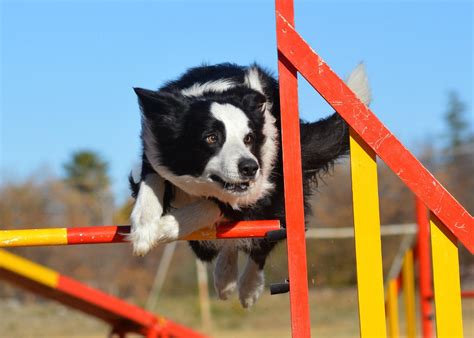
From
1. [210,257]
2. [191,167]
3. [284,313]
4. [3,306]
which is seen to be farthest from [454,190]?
[191,167]

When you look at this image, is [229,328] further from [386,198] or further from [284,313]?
[386,198]

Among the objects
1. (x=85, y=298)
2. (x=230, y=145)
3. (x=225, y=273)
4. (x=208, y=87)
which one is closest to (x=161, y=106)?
(x=208, y=87)

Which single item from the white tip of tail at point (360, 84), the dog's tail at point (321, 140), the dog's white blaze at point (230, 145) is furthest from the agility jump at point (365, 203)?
the white tip of tail at point (360, 84)

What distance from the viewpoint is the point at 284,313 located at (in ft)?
47.1

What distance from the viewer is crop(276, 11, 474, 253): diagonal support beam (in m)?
3.32

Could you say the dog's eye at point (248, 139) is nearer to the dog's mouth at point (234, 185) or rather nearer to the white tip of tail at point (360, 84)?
the dog's mouth at point (234, 185)

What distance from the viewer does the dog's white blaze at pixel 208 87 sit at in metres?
4.49

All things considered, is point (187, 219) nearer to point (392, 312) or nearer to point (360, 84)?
point (360, 84)

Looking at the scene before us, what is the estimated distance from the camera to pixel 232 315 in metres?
14.3

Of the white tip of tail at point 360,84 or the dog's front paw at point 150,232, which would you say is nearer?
the dog's front paw at point 150,232

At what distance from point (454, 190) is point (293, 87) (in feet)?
43.2

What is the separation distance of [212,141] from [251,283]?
1.66 meters

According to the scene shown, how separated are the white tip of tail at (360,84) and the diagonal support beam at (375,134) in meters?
1.67

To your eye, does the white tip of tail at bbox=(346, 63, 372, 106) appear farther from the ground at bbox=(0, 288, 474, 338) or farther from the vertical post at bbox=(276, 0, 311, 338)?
the ground at bbox=(0, 288, 474, 338)
